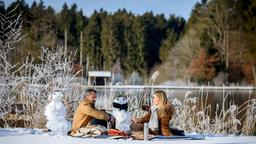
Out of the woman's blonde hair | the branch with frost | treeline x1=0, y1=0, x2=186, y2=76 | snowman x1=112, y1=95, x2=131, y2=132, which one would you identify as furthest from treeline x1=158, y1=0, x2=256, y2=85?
snowman x1=112, y1=95, x2=131, y2=132

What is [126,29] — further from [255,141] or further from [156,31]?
[255,141]

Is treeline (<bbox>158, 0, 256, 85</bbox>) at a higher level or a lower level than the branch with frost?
higher

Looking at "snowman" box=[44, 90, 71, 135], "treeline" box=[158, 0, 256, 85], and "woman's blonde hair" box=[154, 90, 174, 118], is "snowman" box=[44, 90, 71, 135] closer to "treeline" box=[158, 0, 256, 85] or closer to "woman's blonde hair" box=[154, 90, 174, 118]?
"woman's blonde hair" box=[154, 90, 174, 118]

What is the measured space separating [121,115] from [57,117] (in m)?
0.62

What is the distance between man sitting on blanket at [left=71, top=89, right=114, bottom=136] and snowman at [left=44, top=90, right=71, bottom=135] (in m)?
0.12

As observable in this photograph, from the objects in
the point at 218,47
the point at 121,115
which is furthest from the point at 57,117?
the point at 218,47

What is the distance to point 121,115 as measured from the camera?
4879 mm

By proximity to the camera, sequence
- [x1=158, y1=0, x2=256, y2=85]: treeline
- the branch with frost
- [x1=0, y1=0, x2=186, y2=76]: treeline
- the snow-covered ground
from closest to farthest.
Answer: the snow-covered ground, the branch with frost, [x1=158, y1=0, x2=256, y2=85]: treeline, [x1=0, y1=0, x2=186, y2=76]: treeline

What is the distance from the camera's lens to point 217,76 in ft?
87.3

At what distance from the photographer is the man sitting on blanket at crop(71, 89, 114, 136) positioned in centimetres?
479

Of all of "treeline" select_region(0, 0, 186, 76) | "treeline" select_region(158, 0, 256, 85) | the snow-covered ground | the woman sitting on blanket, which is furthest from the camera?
"treeline" select_region(0, 0, 186, 76)

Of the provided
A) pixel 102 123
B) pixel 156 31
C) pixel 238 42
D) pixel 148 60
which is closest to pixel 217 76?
pixel 238 42

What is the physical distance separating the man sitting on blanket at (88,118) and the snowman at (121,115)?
2.6 inches

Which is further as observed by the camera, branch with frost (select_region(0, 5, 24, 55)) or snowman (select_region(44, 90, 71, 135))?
branch with frost (select_region(0, 5, 24, 55))
